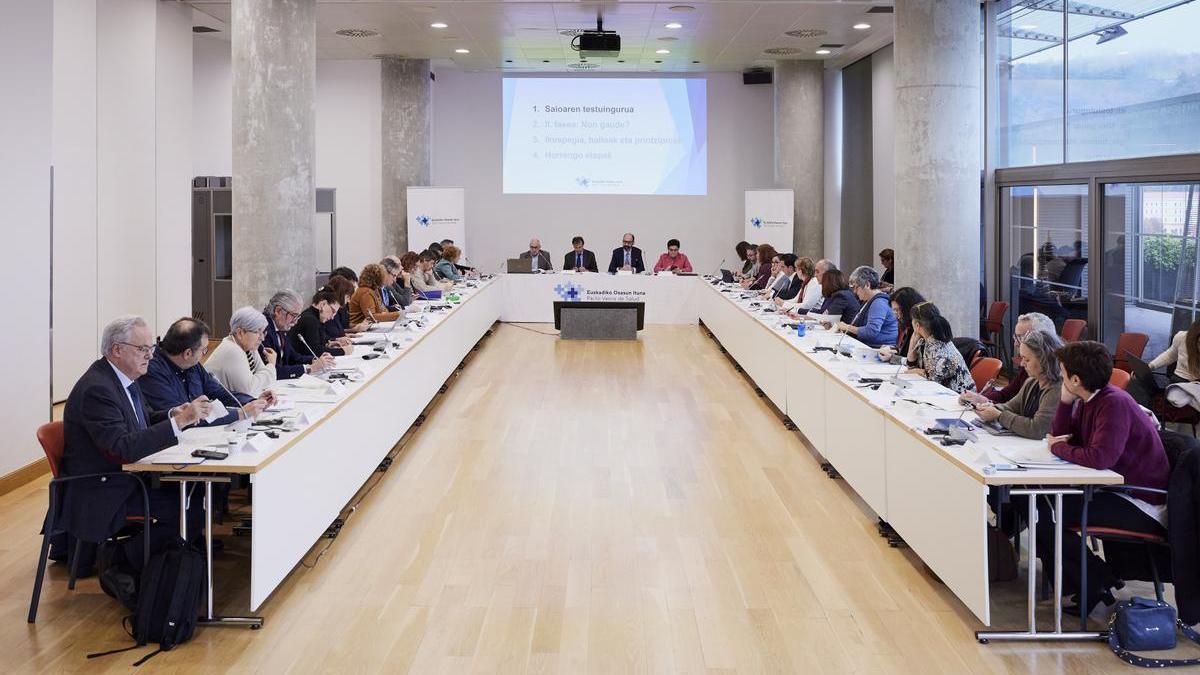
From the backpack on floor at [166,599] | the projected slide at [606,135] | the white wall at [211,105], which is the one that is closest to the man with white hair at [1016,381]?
the backpack on floor at [166,599]

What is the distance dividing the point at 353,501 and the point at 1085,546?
13.0 ft

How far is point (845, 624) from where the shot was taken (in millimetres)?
4508

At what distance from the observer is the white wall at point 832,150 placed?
703 inches

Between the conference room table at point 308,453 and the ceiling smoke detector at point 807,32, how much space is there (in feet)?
23.3

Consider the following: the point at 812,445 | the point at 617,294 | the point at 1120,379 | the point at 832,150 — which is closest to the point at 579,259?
the point at 617,294

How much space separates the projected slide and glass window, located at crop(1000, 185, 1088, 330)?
7.38 meters

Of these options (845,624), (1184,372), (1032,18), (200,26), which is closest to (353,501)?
(845,624)

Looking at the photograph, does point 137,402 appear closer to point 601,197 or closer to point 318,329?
point 318,329

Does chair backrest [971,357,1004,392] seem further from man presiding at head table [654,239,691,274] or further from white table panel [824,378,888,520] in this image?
man presiding at head table [654,239,691,274]

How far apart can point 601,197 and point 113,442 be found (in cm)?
1448

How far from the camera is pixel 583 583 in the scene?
5.00 metres

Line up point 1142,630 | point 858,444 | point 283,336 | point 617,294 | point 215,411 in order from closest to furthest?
point 1142,630 < point 215,411 < point 858,444 < point 283,336 < point 617,294

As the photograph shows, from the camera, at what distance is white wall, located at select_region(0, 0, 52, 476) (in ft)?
21.3

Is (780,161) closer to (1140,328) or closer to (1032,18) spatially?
(1032,18)
